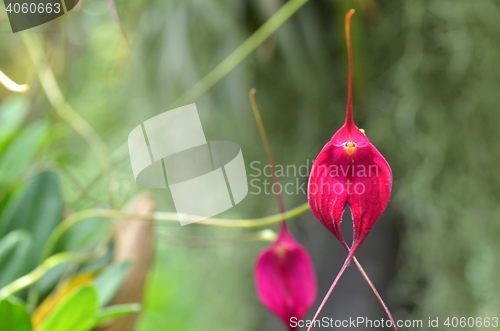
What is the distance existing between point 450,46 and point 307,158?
219 mm

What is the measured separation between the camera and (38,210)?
336 millimetres

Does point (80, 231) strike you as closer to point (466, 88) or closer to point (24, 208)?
point (24, 208)

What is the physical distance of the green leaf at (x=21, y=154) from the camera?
37 cm

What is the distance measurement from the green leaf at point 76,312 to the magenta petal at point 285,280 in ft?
0.32

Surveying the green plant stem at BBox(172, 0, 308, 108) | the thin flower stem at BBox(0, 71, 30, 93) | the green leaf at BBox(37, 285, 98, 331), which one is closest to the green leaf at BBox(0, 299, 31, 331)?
the green leaf at BBox(37, 285, 98, 331)

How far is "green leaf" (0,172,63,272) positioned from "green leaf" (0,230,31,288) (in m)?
0.05

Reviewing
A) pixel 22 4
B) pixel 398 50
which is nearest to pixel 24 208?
pixel 22 4

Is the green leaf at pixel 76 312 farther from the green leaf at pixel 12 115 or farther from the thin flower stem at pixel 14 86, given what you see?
the green leaf at pixel 12 115

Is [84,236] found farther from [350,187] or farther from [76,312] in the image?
[350,187]

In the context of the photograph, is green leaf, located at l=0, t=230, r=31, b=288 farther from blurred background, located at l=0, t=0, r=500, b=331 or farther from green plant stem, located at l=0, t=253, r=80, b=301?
blurred background, located at l=0, t=0, r=500, b=331

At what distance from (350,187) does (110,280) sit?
0.72 ft

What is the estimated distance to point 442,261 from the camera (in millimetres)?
493

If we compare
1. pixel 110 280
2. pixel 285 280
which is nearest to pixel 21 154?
pixel 110 280

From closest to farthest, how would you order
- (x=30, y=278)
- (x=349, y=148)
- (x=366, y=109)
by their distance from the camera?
(x=349, y=148) → (x=30, y=278) → (x=366, y=109)
